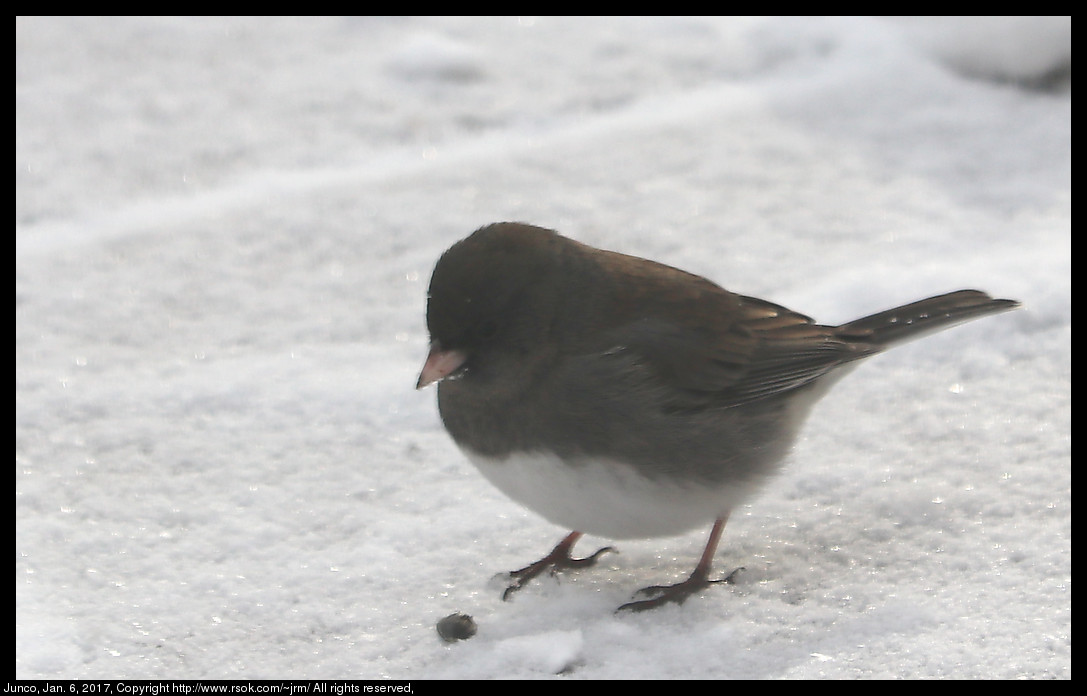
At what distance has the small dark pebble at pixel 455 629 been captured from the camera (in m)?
2.32

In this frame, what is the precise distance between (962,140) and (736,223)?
1190mm

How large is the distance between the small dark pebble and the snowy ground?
0.12ft

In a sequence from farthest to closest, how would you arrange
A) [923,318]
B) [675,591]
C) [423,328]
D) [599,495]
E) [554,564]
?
[423,328] → [923,318] → [554,564] → [675,591] → [599,495]

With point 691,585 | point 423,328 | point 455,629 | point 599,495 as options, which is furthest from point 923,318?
point 423,328

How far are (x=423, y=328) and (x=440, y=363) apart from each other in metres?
1.38

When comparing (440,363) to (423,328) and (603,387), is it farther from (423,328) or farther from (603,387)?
(423,328)

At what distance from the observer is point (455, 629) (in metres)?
2.32

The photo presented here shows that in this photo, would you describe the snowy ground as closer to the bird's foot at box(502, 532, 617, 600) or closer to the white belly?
the bird's foot at box(502, 532, 617, 600)

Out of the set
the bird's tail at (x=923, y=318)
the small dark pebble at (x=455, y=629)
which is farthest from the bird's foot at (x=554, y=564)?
the bird's tail at (x=923, y=318)

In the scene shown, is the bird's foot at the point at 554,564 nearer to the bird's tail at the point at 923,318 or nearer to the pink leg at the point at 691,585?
the pink leg at the point at 691,585

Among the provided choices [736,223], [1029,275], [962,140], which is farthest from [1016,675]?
[962,140]
